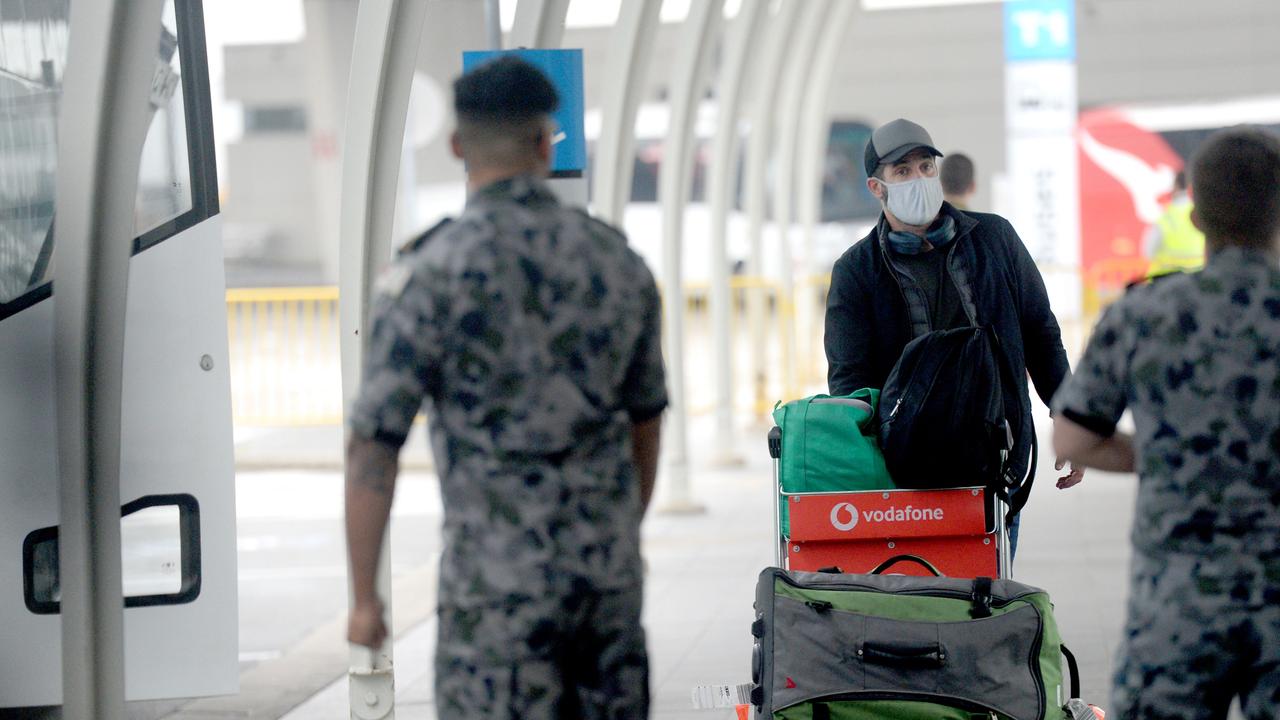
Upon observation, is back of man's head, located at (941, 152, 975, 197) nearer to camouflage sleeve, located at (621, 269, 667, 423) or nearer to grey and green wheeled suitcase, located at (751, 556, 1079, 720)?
grey and green wheeled suitcase, located at (751, 556, 1079, 720)

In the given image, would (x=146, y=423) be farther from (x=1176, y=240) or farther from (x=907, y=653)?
(x=1176, y=240)

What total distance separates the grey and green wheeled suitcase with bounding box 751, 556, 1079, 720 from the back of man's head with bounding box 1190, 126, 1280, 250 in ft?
4.27

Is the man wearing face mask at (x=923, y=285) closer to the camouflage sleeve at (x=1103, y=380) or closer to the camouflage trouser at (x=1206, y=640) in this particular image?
the camouflage sleeve at (x=1103, y=380)

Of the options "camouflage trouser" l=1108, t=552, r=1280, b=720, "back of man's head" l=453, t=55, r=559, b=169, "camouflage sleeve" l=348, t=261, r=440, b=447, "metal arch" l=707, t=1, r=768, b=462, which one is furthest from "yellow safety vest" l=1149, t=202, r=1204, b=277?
"camouflage sleeve" l=348, t=261, r=440, b=447

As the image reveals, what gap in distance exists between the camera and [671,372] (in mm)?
10500

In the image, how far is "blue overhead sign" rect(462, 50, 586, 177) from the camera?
5.55 m

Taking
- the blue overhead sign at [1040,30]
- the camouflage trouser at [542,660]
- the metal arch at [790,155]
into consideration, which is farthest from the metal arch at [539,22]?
the metal arch at [790,155]

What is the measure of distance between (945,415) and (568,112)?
2.13m

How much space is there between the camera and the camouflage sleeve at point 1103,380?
2.77m

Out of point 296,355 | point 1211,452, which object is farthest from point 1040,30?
point 1211,452

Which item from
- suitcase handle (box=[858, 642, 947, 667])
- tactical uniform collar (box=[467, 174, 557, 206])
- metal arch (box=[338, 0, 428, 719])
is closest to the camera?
tactical uniform collar (box=[467, 174, 557, 206])

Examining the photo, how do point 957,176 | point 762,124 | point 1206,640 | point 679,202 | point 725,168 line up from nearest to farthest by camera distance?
1. point 1206,640
2. point 957,176
3. point 679,202
4. point 725,168
5. point 762,124

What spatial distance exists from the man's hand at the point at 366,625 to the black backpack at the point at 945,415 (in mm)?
1692

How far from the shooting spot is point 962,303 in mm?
4285
